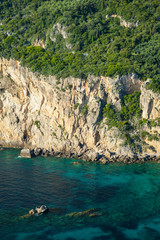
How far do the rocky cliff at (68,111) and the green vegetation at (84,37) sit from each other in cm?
200

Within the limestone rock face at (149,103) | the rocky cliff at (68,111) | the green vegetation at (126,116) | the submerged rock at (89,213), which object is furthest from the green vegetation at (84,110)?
the submerged rock at (89,213)

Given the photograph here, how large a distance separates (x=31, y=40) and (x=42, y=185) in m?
38.0

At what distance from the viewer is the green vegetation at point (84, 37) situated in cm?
4634

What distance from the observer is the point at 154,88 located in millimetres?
41594

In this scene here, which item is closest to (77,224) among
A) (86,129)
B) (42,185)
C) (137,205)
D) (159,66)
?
(137,205)

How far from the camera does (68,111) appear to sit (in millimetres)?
45781

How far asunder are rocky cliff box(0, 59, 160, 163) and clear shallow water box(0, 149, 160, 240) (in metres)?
5.85

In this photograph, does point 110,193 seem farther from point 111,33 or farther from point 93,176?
point 111,33

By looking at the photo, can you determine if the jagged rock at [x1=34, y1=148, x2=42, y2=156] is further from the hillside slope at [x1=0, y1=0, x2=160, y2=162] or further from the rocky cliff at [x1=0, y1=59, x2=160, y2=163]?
the hillside slope at [x1=0, y1=0, x2=160, y2=162]

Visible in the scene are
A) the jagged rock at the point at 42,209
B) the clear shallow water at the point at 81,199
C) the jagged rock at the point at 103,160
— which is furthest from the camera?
the jagged rock at the point at 103,160

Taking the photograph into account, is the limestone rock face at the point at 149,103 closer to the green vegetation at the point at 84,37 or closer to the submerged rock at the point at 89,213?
the green vegetation at the point at 84,37

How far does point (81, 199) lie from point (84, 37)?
39.3 m

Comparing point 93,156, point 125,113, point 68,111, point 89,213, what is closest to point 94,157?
point 93,156

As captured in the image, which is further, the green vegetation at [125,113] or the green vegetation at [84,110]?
the green vegetation at [84,110]
